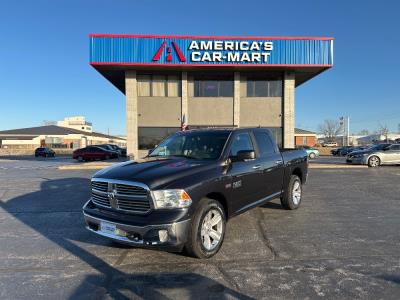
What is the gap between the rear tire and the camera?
24.2 feet

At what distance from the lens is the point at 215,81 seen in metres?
23.1

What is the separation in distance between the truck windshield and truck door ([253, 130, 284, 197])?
3.33 ft

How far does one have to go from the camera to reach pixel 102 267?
4.34 m

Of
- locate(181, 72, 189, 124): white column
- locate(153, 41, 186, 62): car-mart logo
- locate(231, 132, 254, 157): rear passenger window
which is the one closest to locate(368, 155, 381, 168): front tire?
locate(181, 72, 189, 124): white column

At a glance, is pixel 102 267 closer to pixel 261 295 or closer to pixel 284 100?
pixel 261 295

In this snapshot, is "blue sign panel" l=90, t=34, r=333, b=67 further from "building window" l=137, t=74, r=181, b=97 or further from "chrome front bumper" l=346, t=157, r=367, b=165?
"chrome front bumper" l=346, t=157, r=367, b=165

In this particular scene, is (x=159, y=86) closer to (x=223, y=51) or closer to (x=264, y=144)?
(x=223, y=51)

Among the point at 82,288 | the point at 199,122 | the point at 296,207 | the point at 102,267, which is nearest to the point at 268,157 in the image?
the point at 296,207

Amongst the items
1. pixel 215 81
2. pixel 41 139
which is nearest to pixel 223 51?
pixel 215 81

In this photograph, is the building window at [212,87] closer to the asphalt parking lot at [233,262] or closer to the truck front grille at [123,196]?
the asphalt parking lot at [233,262]

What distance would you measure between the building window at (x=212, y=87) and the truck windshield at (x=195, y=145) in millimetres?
17199

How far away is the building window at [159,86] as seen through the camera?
2283cm

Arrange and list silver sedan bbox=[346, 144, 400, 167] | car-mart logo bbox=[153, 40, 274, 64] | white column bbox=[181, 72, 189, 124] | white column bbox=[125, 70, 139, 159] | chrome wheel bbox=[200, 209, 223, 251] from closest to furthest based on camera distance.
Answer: chrome wheel bbox=[200, 209, 223, 251]
silver sedan bbox=[346, 144, 400, 167]
car-mart logo bbox=[153, 40, 274, 64]
white column bbox=[125, 70, 139, 159]
white column bbox=[181, 72, 189, 124]

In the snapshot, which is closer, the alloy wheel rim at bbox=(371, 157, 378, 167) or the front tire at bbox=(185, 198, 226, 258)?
the front tire at bbox=(185, 198, 226, 258)
